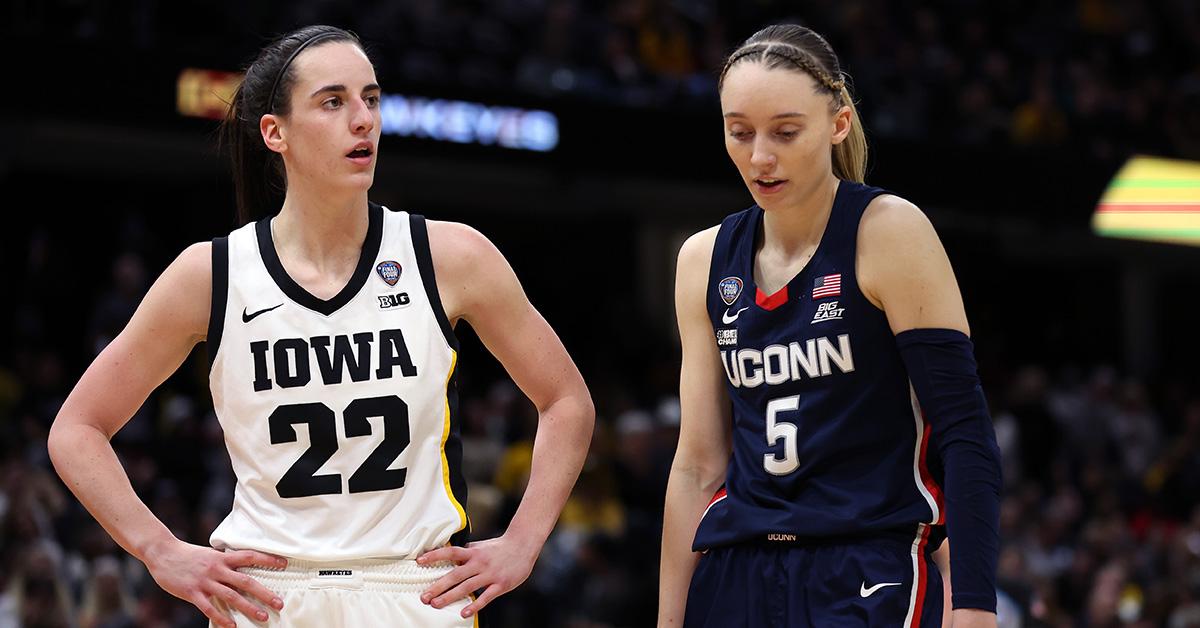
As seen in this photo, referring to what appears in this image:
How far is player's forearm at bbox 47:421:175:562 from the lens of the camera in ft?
11.7

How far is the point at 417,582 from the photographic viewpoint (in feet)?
11.7

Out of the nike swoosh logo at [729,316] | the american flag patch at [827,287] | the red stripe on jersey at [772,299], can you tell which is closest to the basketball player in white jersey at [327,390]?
the nike swoosh logo at [729,316]

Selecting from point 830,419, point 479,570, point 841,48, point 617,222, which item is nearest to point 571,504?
point 617,222

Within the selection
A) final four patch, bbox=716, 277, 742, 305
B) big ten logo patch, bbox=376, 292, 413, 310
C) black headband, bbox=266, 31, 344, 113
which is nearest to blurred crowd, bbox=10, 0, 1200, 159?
black headband, bbox=266, 31, 344, 113

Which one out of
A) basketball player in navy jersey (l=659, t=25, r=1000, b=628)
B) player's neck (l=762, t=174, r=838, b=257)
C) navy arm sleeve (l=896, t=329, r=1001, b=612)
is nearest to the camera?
navy arm sleeve (l=896, t=329, r=1001, b=612)

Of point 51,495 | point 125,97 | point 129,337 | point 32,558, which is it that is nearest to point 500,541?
point 129,337

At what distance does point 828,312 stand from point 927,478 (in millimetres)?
409

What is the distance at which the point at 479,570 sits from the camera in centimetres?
363

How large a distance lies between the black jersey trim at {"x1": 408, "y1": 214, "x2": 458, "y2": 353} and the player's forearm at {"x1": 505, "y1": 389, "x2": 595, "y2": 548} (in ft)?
0.99

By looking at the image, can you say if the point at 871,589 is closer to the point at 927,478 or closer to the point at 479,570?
the point at 927,478

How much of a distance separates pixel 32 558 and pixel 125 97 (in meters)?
3.97

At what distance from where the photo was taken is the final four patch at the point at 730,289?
365 cm

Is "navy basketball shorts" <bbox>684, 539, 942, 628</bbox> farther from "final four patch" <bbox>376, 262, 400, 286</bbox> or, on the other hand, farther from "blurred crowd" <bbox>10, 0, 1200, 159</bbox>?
"blurred crowd" <bbox>10, 0, 1200, 159</bbox>

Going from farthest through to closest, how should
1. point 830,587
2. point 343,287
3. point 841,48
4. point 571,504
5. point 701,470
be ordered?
point 841,48, point 571,504, point 701,470, point 343,287, point 830,587
